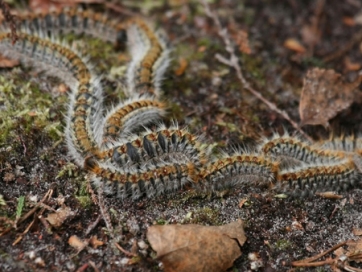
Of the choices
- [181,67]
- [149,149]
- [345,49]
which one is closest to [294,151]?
[149,149]

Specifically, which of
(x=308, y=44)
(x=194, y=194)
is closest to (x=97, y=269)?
(x=194, y=194)

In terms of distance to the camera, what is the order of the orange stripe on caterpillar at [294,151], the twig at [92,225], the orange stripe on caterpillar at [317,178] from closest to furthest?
1. the twig at [92,225]
2. the orange stripe on caterpillar at [317,178]
3. the orange stripe on caterpillar at [294,151]

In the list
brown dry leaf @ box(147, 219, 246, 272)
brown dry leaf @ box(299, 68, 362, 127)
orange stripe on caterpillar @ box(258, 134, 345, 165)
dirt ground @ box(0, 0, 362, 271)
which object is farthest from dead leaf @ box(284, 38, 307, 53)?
brown dry leaf @ box(147, 219, 246, 272)

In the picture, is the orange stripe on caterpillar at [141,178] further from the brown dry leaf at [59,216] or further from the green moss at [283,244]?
the green moss at [283,244]

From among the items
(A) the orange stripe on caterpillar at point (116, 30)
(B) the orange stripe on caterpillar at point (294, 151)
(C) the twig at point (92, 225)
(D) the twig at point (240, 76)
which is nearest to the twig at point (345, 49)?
(D) the twig at point (240, 76)

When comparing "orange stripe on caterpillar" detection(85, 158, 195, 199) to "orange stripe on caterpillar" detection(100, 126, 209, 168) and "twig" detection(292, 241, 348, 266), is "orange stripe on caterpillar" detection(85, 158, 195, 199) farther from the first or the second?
"twig" detection(292, 241, 348, 266)

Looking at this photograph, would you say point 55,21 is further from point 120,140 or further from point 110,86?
point 120,140
